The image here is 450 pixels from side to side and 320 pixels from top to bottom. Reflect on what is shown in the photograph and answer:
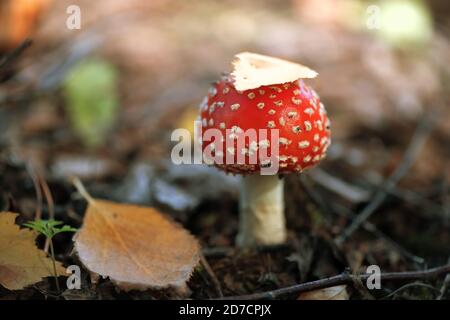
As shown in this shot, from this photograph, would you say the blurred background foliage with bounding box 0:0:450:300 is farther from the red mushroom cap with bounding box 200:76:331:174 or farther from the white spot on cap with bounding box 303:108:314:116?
the white spot on cap with bounding box 303:108:314:116

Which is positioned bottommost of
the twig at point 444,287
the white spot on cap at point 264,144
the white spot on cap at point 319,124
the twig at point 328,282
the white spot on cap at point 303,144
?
the twig at point 444,287

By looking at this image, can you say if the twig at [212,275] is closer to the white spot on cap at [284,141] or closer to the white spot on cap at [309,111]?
the white spot on cap at [284,141]

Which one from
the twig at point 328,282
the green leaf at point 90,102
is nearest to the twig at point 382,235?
the twig at point 328,282

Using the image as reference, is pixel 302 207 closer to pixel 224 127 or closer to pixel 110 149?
pixel 224 127

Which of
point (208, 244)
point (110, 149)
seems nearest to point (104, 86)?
point (110, 149)

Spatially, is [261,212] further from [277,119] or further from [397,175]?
[397,175]

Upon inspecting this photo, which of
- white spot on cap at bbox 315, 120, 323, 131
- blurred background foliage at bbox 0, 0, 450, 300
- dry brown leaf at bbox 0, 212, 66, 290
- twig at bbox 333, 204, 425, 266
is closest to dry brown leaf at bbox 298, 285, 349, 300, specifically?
blurred background foliage at bbox 0, 0, 450, 300
